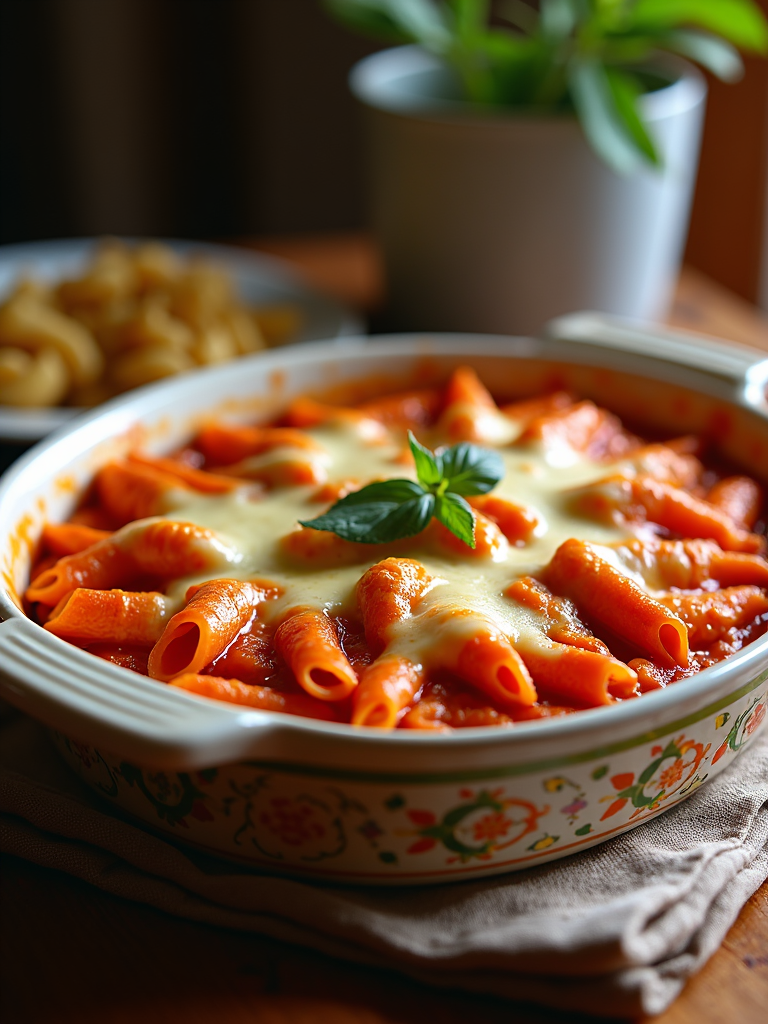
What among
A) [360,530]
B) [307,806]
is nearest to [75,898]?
[307,806]

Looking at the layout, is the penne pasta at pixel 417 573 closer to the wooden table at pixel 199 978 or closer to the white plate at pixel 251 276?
the wooden table at pixel 199 978

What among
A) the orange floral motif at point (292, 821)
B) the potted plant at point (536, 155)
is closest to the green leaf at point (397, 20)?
the potted plant at point (536, 155)

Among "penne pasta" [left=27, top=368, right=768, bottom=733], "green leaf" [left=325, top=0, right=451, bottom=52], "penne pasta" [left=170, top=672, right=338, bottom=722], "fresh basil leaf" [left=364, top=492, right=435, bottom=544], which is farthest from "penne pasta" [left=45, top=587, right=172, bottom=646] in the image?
"green leaf" [left=325, top=0, right=451, bottom=52]

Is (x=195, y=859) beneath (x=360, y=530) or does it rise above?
beneath

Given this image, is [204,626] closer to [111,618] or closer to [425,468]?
[111,618]

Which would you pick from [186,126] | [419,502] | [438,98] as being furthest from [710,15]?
[186,126]

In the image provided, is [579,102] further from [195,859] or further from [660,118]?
[195,859]
